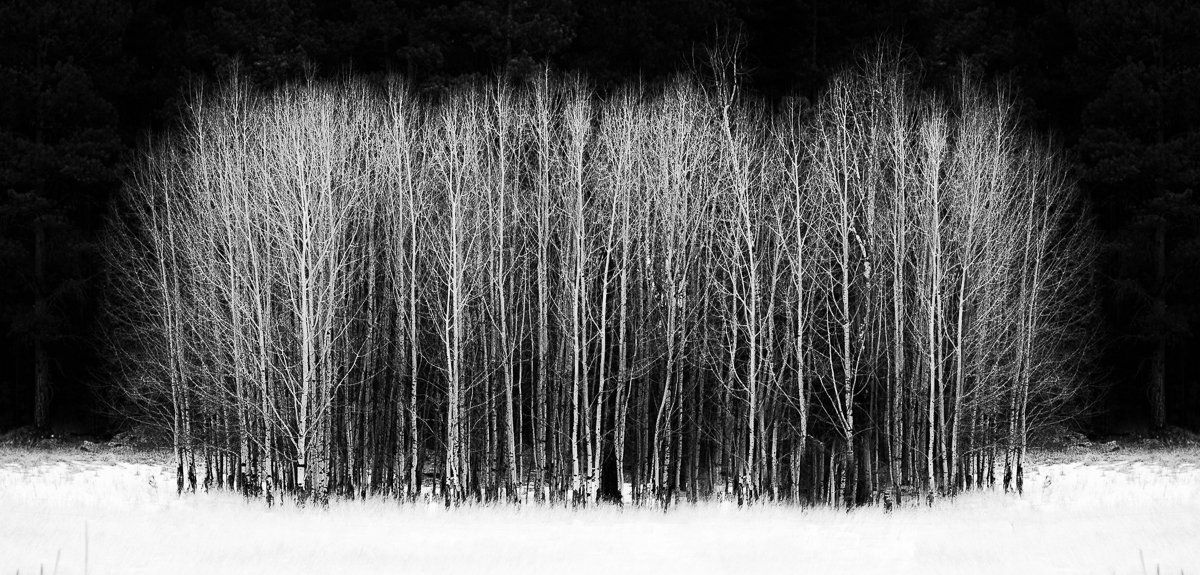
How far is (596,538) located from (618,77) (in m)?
17.8

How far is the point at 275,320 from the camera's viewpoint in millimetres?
25297

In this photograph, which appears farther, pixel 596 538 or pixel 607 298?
pixel 607 298

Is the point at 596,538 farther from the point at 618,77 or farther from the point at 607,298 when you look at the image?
the point at 618,77

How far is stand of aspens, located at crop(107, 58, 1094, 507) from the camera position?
24.2 m

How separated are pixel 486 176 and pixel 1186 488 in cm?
1471

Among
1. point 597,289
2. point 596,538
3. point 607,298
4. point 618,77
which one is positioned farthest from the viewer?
point 618,77

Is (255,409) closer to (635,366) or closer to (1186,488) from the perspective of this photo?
(635,366)

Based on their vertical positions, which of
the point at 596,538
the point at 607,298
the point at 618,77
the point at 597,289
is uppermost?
the point at 618,77

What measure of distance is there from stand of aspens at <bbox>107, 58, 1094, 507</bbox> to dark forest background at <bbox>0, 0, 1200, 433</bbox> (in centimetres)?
555

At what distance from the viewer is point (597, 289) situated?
2747 cm

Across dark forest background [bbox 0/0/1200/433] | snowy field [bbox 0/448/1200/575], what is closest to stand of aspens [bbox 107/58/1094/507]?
snowy field [bbox 0/448/1200/575]

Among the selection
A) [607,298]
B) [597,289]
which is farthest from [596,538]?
[607,298]

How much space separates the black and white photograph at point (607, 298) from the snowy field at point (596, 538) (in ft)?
0.37

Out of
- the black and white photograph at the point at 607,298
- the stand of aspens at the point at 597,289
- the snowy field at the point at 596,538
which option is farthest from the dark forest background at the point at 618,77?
the snowy field at the point at 596,538
